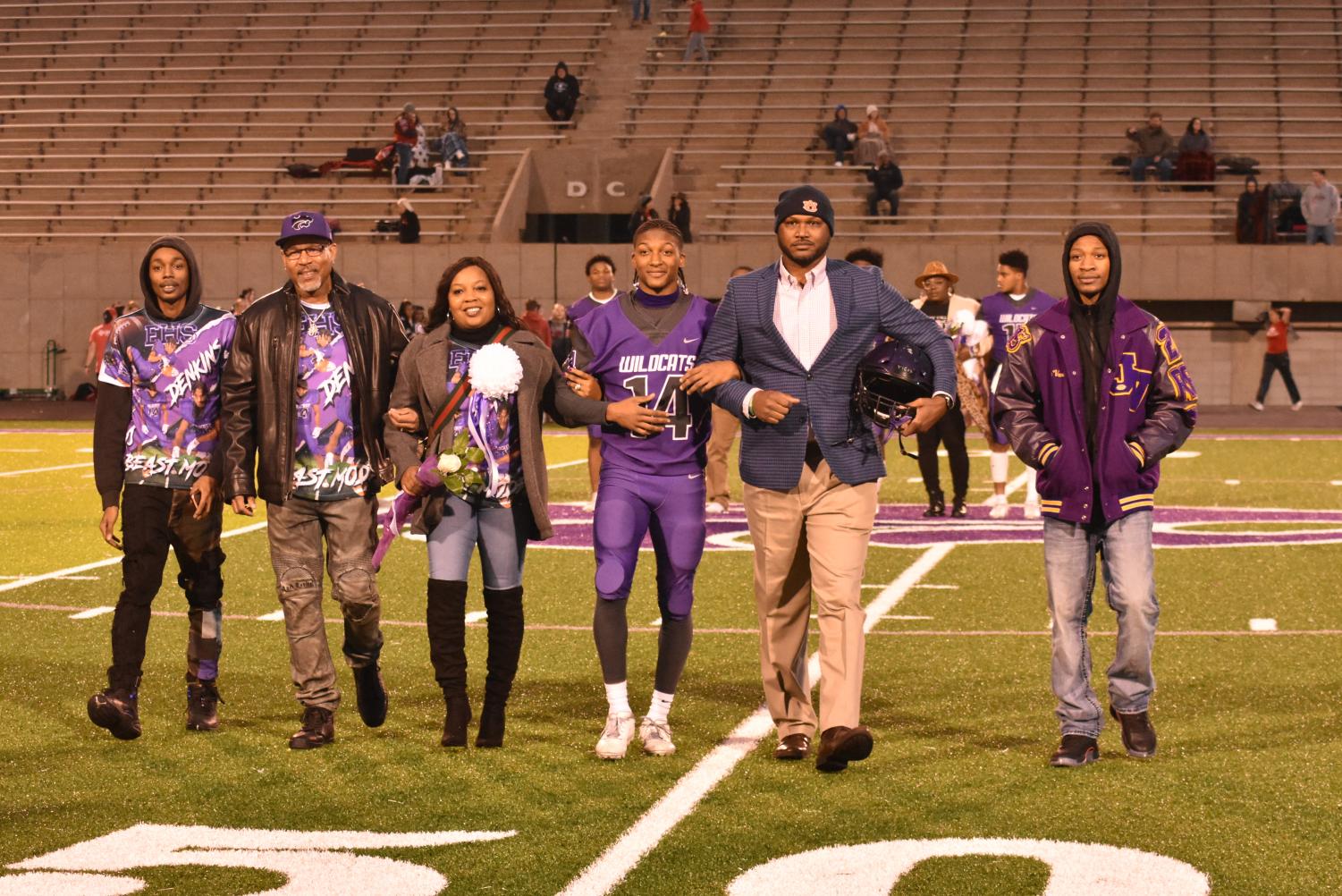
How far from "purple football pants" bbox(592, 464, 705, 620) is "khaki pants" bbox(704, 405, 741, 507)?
820 cm

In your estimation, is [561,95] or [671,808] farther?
[561,95]

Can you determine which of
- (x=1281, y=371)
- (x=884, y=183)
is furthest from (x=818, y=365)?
(x=884, y=183)

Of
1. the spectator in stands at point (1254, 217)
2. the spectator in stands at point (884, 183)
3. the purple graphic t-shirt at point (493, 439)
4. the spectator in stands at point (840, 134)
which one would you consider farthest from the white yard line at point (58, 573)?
the spectator in stands at point (1254, 217)

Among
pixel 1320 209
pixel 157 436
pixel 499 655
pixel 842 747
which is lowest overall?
pixel 842 747

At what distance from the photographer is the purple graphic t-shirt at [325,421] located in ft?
23.1

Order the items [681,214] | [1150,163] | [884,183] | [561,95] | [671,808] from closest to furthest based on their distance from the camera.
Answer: [671,808], [681,214], [884,183], [1150,163], [561,95]

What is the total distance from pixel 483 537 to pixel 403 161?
31137 mm

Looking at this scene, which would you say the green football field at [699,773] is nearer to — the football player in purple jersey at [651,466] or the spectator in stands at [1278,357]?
the football player in purple jersey at [651,466]

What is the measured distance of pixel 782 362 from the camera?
6.94m

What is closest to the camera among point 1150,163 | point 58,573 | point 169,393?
point 169,393

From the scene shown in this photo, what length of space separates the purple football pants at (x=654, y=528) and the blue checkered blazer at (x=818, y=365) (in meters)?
0.25

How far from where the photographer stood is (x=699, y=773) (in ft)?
21.8

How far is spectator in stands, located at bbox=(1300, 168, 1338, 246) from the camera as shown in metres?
33.8

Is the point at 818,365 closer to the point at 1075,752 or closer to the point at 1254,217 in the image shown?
the point at 1075,752
